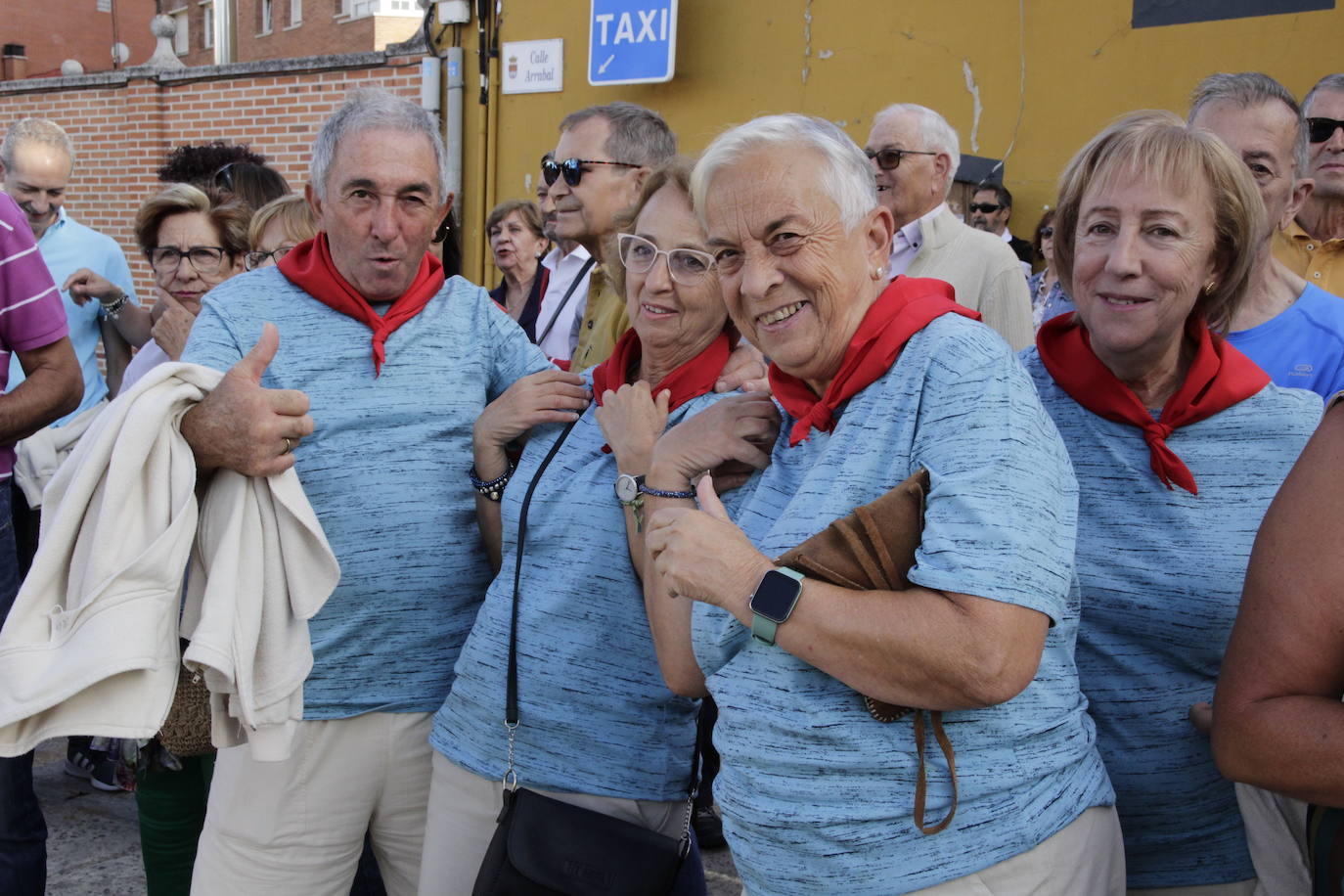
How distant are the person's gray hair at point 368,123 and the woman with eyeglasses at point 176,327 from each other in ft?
2.96

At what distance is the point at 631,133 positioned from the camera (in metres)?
3.45

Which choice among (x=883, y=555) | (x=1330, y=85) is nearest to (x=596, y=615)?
(x=883, y=555)

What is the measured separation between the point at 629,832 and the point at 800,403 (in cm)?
84

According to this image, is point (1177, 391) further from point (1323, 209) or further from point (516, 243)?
point (516, 243)

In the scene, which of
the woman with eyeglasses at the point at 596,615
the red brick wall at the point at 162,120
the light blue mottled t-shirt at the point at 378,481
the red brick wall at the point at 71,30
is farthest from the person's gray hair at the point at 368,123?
the red brick wall at the point at 71,30

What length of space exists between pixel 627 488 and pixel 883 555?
667 mm

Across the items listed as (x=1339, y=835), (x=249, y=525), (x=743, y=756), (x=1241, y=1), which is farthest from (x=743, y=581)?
(x=1241, y=1)

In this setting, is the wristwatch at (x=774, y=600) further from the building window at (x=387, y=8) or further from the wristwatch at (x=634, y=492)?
the building window at (x=387, y=8)

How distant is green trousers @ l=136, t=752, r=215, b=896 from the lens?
2.93 metres

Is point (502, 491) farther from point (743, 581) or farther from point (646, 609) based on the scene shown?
point (743, 581)

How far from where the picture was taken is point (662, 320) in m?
2.18

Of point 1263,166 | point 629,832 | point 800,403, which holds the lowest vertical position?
point 629,832

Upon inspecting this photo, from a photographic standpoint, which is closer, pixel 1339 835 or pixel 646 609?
pixel 1339 835

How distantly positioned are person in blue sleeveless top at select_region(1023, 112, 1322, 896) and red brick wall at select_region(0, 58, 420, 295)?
27.8 ft
